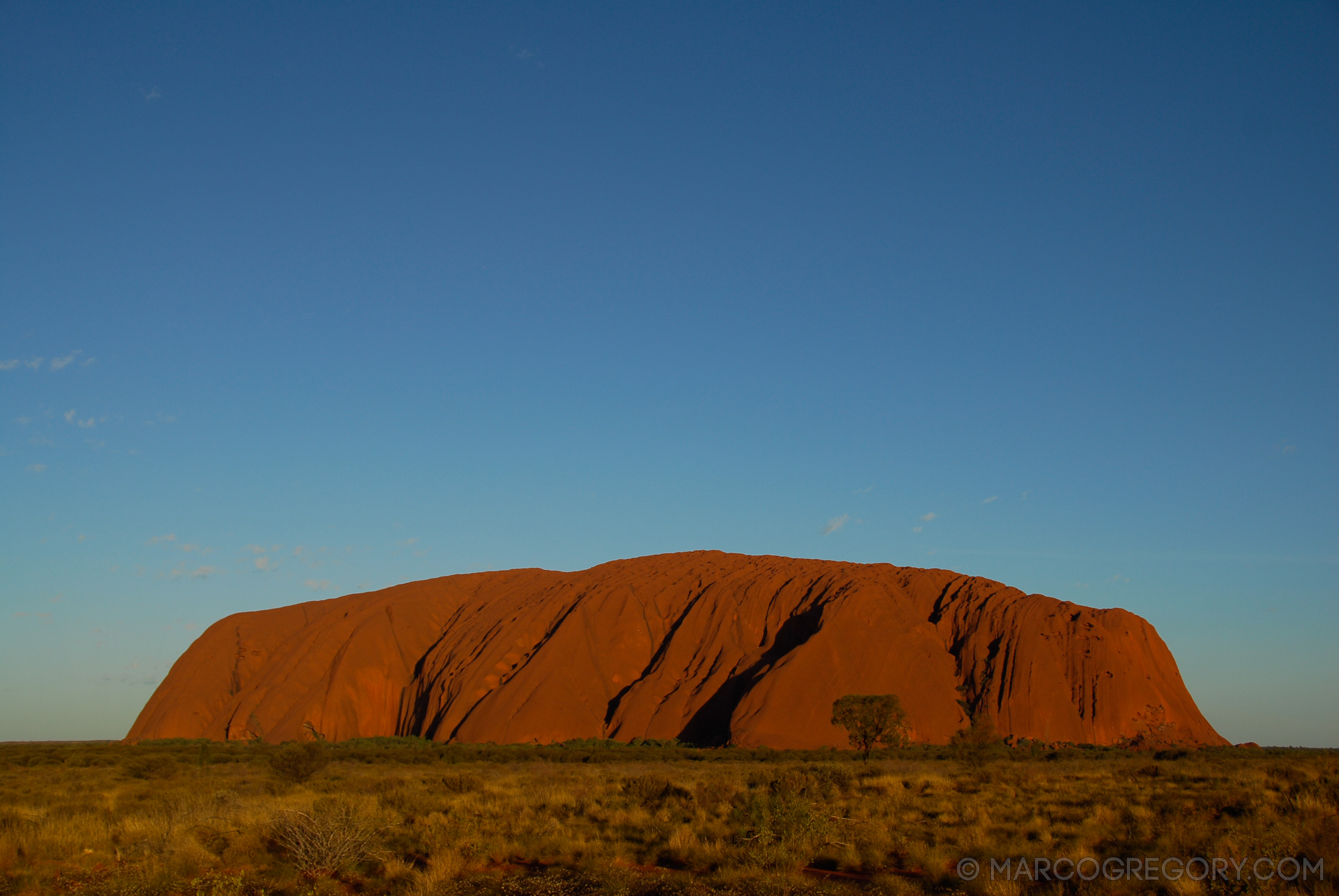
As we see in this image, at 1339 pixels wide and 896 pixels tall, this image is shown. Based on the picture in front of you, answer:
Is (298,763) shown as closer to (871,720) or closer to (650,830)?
(650,830)

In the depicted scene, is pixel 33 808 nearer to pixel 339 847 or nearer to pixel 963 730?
pixel 339 847

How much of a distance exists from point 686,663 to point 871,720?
24.8 metres

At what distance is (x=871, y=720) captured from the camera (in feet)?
141

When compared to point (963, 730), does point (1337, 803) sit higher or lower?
higher

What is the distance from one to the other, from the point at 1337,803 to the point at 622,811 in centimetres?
1367

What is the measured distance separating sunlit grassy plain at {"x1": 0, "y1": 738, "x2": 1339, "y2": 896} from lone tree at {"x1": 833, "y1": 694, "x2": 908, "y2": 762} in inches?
684

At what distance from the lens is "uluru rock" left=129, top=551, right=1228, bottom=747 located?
5688 centimetres

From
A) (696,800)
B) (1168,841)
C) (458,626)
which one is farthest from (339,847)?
(458,626)

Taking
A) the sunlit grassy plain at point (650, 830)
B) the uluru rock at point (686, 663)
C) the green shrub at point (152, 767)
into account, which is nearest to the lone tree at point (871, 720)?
the uluru rock at point (686, 663)

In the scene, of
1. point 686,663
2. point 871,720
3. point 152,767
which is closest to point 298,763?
point 152,767

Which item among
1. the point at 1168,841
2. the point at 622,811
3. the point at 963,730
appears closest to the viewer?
the point at 1168,841

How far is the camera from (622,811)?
56.0ft

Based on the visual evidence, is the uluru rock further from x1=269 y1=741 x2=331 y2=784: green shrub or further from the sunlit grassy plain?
the sunlit grassy plain

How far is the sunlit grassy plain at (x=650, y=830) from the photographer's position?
11086 mm
